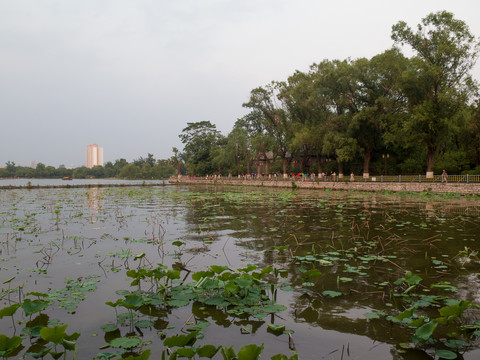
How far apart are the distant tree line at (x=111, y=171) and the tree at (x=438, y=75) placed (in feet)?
294

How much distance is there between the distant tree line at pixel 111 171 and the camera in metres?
112

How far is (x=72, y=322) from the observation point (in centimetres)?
333

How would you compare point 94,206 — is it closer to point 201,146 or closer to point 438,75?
point 438,75

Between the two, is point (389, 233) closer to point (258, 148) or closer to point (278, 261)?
point (278, 261)

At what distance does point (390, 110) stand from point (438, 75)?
21.5ft

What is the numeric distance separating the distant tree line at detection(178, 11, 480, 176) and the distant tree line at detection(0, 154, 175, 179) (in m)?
65.5

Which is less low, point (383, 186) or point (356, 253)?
point (383, 186)

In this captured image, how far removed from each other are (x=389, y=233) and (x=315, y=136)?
30237 mm

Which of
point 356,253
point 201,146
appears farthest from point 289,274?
point 201,146

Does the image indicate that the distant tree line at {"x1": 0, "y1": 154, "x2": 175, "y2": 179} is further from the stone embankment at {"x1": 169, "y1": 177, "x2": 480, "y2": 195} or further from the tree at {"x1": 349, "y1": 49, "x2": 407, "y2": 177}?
the tree at {"x1": 349, "y1": 49, "x2": 407, "y2": 177}

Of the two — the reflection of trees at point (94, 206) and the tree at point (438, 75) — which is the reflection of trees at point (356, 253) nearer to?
the reflection of trees at point (94, 206)

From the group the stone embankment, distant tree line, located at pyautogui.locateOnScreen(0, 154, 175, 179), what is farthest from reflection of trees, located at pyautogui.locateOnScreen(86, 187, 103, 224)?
distant tree line, located at pyautogui.locateOnScreen(0, 154, 175, 179)

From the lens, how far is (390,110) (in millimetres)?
33062

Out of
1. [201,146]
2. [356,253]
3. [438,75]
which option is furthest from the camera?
[201,146]
